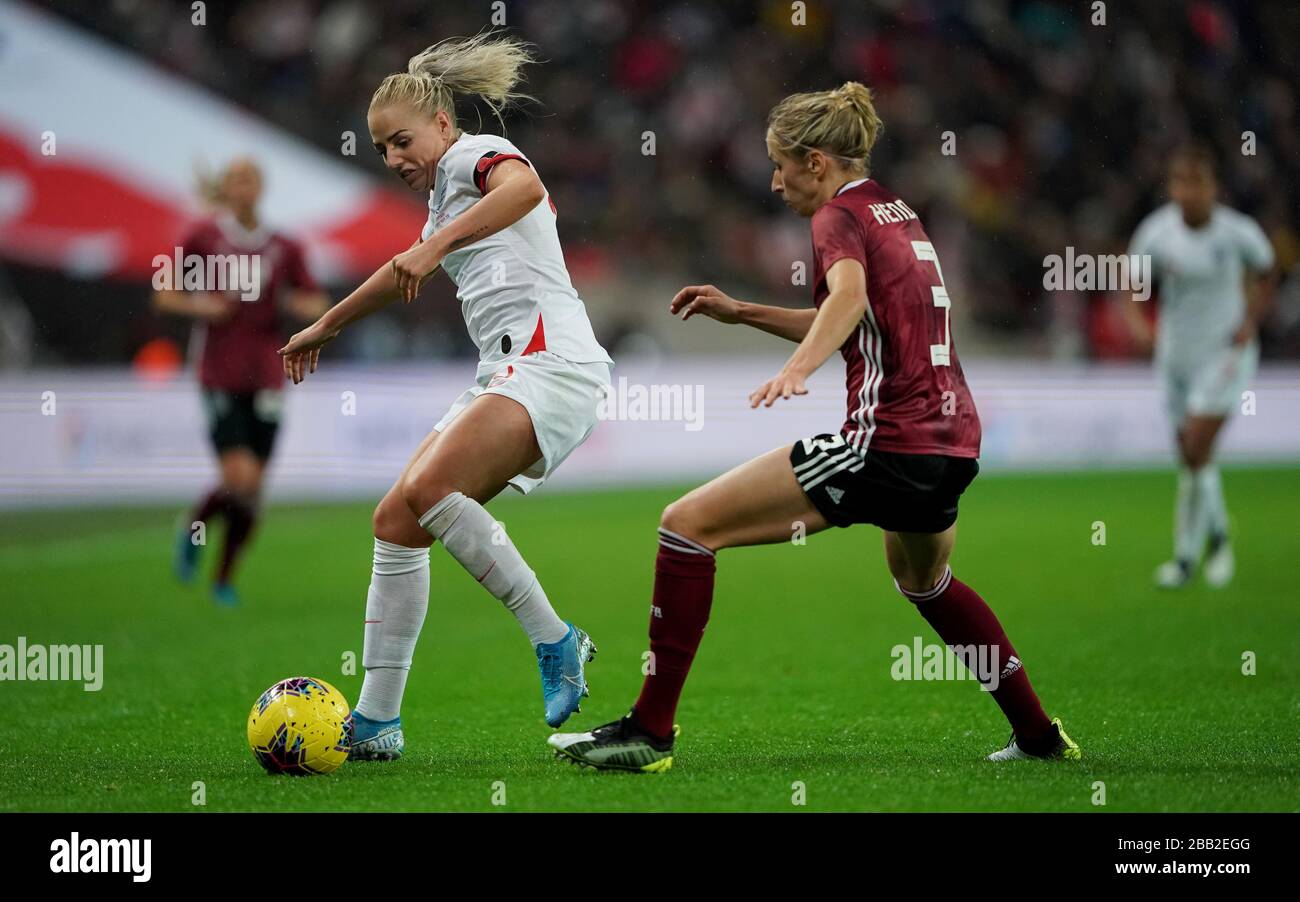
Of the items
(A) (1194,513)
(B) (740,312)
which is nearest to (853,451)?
(B) (740,312)

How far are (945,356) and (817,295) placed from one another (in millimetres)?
412

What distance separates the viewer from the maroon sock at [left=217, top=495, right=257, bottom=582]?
373 inches

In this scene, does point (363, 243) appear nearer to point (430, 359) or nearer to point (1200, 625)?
point (430, 359)

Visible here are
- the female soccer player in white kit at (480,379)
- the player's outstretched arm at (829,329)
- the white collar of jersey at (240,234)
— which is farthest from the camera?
the white collar of jersey at (240,234)

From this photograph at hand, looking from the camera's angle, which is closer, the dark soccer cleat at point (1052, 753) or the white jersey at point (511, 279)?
the dark soccer cleat at point (1052, 753)

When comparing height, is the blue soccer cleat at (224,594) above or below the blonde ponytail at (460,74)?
below

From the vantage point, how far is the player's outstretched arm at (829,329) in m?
4.10

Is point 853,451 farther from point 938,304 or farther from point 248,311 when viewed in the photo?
point 248,311

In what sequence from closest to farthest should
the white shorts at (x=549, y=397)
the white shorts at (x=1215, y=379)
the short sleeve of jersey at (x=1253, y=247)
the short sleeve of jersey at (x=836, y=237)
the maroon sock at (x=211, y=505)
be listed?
the short sleeve of jersey at (x=836, y=237), the white shorts at (x=549, y=397), the maroon sock at (x=211, y=505), the white shorts at (x=1215, y=379), the short sleeve of jersey at (x=1253, y=247)

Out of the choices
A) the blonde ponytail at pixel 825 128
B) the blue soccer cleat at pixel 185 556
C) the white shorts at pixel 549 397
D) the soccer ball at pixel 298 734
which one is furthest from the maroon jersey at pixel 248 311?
the blonde ponytail at pixel 825 128

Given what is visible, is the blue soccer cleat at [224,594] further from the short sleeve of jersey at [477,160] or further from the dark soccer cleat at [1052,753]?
the dark soccer cleat at [1052,753]

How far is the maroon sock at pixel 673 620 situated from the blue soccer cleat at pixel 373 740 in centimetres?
84

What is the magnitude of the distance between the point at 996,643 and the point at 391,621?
73.0 inches

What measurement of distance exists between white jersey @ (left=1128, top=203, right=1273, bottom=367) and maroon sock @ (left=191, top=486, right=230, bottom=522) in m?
5.98
